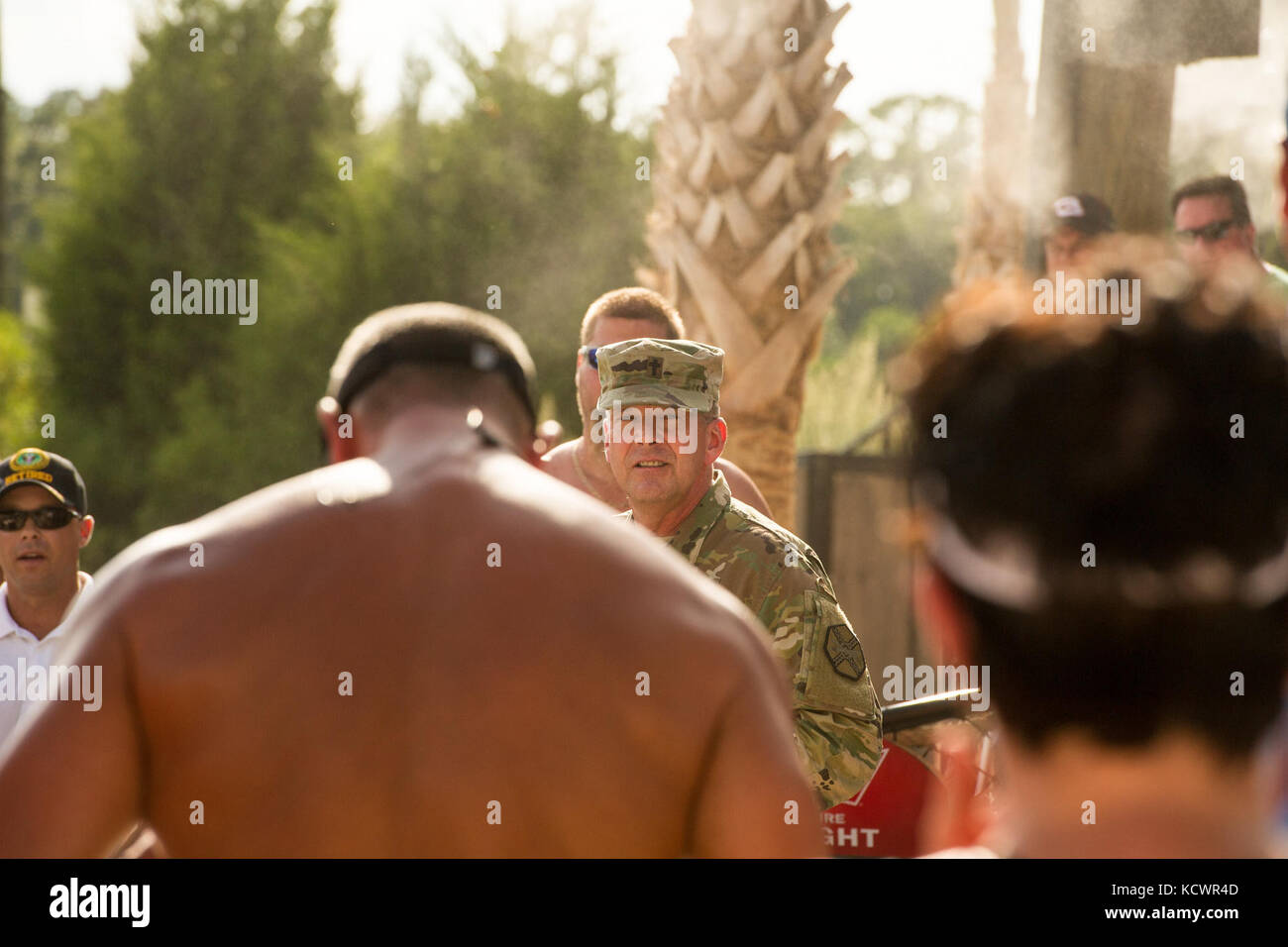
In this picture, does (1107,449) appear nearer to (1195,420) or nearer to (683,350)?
(1195,420)

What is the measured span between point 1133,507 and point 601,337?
3858 mm

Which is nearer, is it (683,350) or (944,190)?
(683,350)

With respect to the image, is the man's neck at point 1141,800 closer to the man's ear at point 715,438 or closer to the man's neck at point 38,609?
the man's ear at point 715,438

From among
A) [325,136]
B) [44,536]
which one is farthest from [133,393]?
[44,536]

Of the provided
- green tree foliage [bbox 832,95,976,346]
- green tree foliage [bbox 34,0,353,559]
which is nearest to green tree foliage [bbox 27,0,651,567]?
green tree foliage [bbox 34,0,353,559]

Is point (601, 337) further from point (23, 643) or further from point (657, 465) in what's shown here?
point (23, 643)

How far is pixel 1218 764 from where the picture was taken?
48.6 inches

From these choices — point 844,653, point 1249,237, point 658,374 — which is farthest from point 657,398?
point 1249,237

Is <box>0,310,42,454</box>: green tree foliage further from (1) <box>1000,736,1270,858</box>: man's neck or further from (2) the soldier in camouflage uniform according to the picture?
(1) <box>1000,736,1270,858</box>: man's neck

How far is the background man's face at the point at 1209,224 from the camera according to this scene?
184 inches

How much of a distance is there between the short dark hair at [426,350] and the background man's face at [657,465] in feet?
5.62

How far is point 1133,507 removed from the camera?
47.5 inches

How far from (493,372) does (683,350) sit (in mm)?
1935

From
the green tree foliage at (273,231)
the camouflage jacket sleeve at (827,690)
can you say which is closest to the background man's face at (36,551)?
the camouflage jacket sleeve at (827,690)
